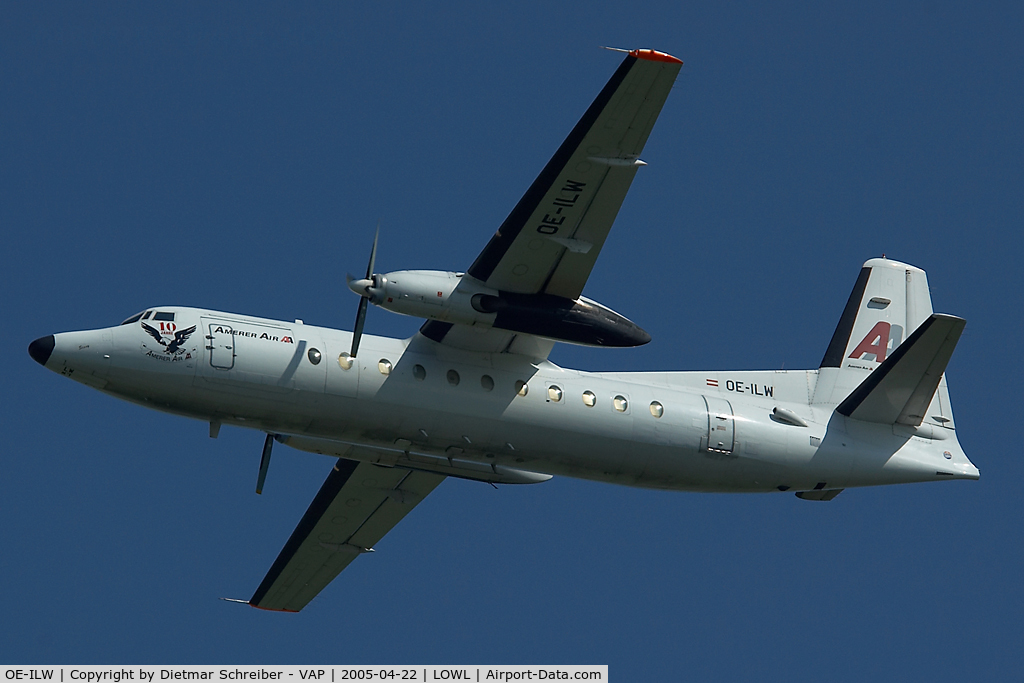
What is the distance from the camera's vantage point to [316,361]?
20.1m

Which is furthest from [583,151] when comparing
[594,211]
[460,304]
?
[460,304]

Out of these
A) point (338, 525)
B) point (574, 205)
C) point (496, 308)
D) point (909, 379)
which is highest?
point (574, 205)

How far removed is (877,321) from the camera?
1003 inches

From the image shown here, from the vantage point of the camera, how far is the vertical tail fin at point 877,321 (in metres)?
24.3

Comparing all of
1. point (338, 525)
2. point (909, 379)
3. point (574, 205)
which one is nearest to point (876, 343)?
point (909, 379)

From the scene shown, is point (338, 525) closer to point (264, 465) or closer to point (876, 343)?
point (264, 465)

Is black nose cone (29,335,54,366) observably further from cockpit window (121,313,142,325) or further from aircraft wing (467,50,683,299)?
aircraft wing (467,50,683,299)

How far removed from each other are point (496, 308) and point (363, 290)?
6.89ft

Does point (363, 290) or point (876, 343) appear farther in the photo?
point (876, 343)

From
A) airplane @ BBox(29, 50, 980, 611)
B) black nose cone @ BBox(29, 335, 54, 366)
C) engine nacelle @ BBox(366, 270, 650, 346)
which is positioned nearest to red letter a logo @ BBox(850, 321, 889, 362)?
airplane @ BBox(29, 50, 980, 611)

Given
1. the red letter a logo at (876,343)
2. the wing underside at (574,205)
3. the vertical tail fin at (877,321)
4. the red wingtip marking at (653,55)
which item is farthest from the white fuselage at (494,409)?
the red wingtip marking at (653,55)

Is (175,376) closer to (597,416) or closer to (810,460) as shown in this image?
(597,416)

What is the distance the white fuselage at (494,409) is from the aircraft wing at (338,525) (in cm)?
287

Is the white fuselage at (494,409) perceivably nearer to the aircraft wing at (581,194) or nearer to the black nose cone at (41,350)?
the black nose cone at (41,350)
